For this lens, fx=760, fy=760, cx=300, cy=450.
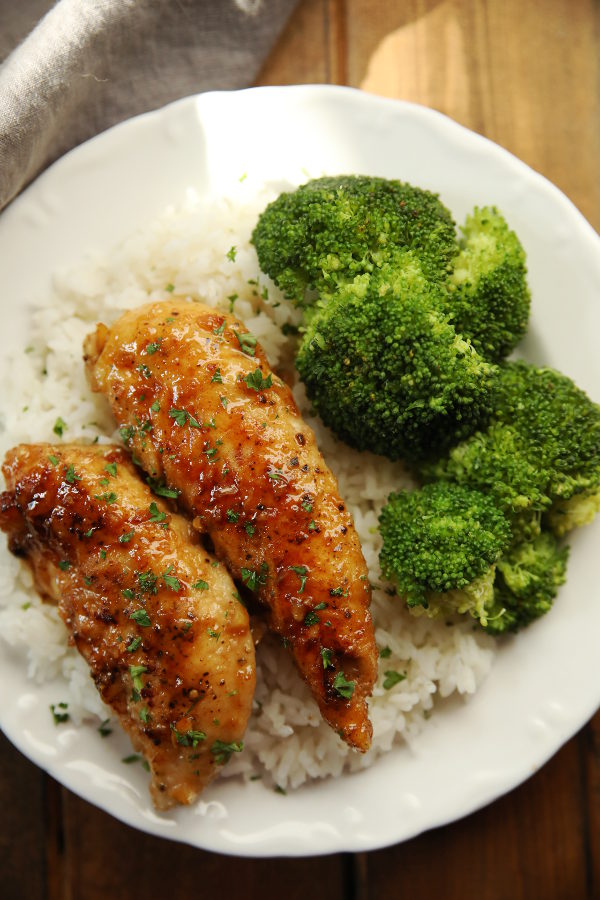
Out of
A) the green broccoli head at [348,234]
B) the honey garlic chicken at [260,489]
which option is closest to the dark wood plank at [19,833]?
the honey garlic chicken at [260,489]

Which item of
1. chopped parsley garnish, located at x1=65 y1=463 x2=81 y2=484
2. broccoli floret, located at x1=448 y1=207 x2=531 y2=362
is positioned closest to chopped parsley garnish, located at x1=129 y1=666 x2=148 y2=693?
chopped parsley garnish, located at x1=65 y1=463 x2=81 y2=484

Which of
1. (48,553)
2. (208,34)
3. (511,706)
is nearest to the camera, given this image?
(48,553)

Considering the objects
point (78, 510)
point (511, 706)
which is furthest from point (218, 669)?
point (511, 706)

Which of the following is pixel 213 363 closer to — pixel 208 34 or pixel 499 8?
pixel 208 34

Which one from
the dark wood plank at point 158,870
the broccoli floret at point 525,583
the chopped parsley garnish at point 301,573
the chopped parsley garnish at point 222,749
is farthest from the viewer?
the dark wood plank at point 158,870

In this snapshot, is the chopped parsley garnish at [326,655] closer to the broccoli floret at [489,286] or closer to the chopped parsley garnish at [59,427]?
the broccoli floret at [489,286]

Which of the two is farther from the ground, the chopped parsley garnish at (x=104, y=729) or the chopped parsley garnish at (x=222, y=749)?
the chopped parsley garnish at (x=222, y=749)
